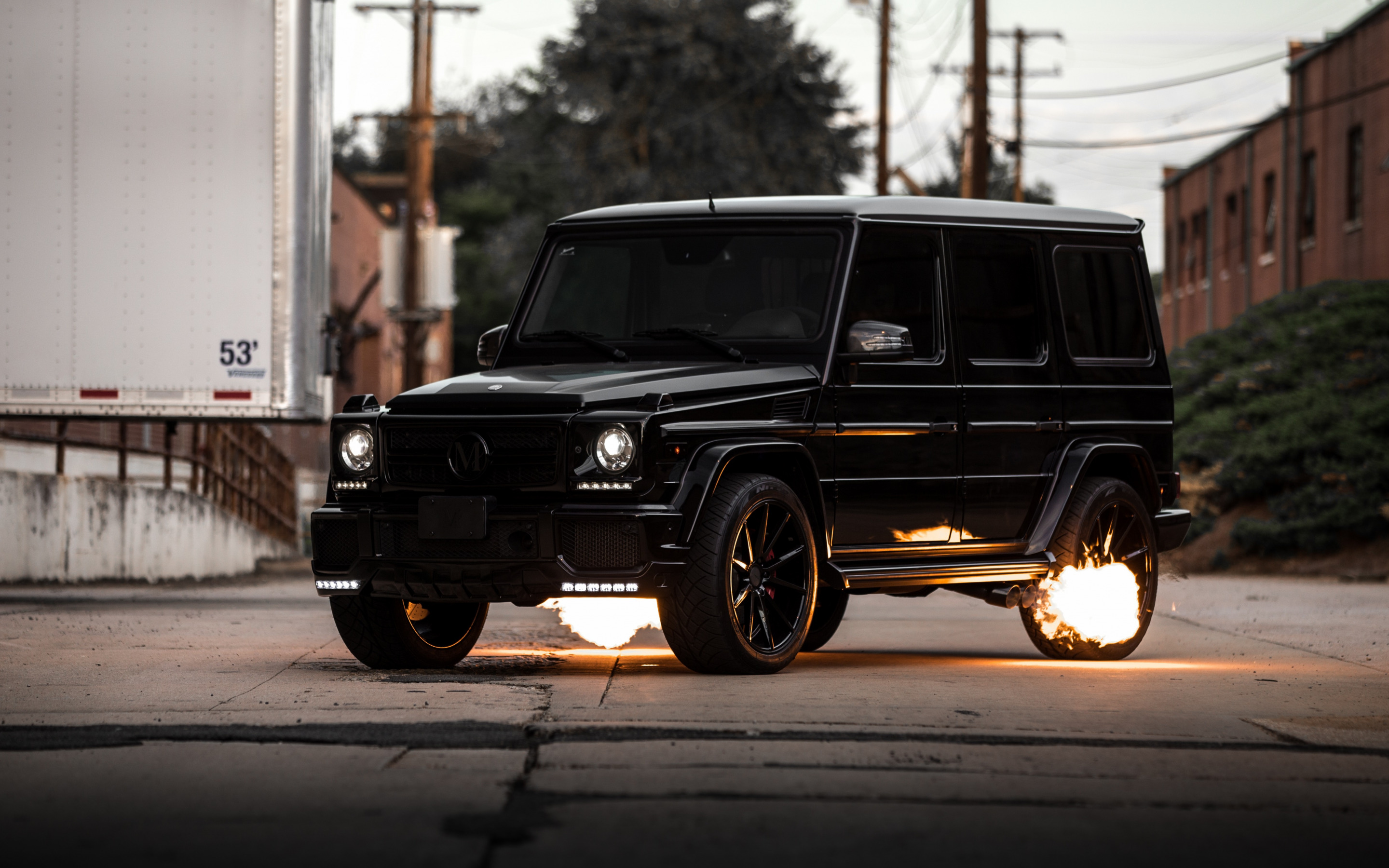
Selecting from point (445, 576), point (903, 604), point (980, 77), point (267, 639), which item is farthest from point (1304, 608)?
point (980, 77)

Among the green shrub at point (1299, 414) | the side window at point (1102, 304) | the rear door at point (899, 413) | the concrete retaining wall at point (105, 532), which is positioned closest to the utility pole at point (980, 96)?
the green shrub at point (1299, 414)

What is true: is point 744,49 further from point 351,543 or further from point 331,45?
point 351,543

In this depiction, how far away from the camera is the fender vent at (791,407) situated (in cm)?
904

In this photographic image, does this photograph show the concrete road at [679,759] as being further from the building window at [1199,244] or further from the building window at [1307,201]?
the building window at [1199,244]

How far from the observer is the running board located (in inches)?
369

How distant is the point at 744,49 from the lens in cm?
5366

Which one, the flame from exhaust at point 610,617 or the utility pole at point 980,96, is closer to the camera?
the flame from exhaust at point 610,617

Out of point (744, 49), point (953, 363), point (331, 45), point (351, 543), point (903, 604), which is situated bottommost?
point (903, 604)

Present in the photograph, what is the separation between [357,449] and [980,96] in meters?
20.5

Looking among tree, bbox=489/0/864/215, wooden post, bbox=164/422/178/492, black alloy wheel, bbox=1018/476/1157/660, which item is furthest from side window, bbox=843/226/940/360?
tree, bbox=489/0/864/215

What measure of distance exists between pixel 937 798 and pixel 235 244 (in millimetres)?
10372

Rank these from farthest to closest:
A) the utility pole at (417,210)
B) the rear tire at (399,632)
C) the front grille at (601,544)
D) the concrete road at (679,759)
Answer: the utility pole at (417,210) → the rear tire at (399,632) → the front grille at (601,544) → the concrete road at (679,759)

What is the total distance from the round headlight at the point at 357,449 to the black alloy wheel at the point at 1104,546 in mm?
3625

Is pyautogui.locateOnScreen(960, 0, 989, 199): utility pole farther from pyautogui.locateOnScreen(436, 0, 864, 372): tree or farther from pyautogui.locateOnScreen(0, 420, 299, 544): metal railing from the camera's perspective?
pyautogui.locateOnScreen(436, 0, 864, 372): tree
